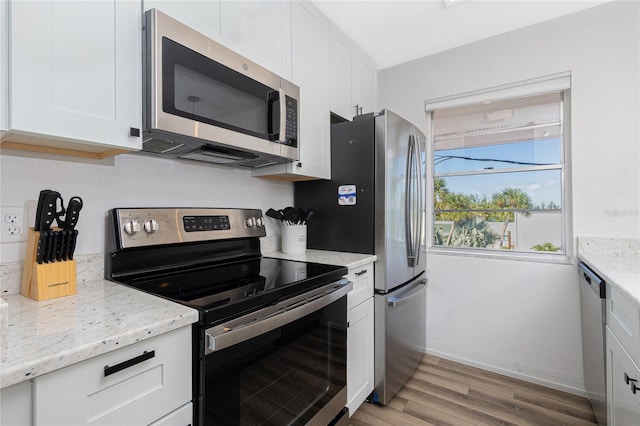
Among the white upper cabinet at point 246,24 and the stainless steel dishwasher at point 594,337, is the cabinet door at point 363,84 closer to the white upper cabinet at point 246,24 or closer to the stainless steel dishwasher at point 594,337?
the white upper cabinet at point 246,24

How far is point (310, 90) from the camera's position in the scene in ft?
6.31

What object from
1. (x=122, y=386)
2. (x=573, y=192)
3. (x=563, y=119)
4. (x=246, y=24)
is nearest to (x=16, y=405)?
(x=122, y=386)

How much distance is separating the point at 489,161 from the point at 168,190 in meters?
2.35

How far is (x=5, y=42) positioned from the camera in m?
0.83

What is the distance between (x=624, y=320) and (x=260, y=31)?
2.06m

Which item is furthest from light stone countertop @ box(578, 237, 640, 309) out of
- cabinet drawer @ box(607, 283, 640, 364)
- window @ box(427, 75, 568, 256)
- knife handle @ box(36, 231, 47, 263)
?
knife handle @ box(36, 231, 47, 263)

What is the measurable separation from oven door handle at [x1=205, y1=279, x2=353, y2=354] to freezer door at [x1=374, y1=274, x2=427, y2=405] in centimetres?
51

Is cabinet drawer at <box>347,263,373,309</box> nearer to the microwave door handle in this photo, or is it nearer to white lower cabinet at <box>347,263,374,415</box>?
white lower cabinet at <box>347,263,374,415</box>

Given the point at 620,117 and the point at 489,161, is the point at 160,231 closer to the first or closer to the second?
the point at 489,161

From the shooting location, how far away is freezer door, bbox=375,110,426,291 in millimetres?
1886

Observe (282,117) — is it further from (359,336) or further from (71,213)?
(359,336)

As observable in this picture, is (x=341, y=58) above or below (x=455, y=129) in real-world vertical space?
above

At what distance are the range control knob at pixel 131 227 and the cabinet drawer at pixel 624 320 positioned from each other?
188cm

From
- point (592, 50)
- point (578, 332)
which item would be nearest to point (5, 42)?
point (592, 50)
